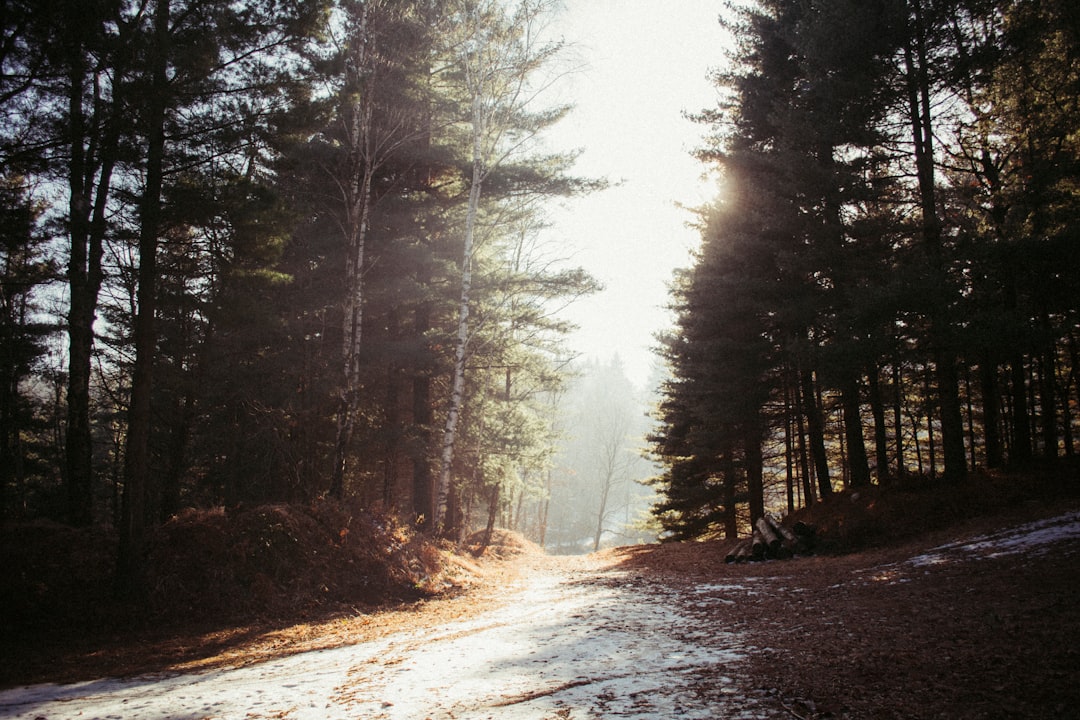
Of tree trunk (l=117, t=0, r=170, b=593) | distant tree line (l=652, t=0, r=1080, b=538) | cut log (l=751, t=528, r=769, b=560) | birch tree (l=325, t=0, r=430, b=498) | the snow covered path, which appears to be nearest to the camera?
the snow covered path

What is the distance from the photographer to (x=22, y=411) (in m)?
17.4

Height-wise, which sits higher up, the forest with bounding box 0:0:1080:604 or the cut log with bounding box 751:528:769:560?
the forest with bounding box 0:0:1080:604

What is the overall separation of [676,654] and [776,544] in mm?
8102

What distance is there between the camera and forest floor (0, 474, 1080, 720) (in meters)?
3.51

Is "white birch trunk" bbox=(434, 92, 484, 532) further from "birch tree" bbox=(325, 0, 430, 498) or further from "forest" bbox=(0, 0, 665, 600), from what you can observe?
"birch tree" bbox=(325, 0, 430, 498)

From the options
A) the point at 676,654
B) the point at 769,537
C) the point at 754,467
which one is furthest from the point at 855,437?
the point at 676,654

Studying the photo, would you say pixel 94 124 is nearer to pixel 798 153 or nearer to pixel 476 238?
pixel 476 238

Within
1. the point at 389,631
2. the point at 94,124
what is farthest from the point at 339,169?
the point at 389,631

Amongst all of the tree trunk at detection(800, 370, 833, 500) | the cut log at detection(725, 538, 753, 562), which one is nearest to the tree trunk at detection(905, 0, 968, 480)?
the tree trunk at detection(800, 370, 833, 500)

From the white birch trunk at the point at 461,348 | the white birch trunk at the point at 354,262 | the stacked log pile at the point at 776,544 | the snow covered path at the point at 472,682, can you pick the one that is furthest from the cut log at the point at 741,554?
the white birch trunk at the point at 354,262

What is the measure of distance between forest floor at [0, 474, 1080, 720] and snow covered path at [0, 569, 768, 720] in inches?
1.0

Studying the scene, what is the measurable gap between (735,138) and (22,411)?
82.5 ft

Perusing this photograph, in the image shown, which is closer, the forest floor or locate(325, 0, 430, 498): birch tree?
the forest floor

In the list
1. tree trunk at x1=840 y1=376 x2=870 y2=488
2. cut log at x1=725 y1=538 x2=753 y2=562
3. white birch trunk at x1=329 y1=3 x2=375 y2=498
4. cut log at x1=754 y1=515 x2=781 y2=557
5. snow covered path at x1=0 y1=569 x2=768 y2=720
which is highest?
white birch trunk at x1=329 y1=3 x2=375 y2=498
